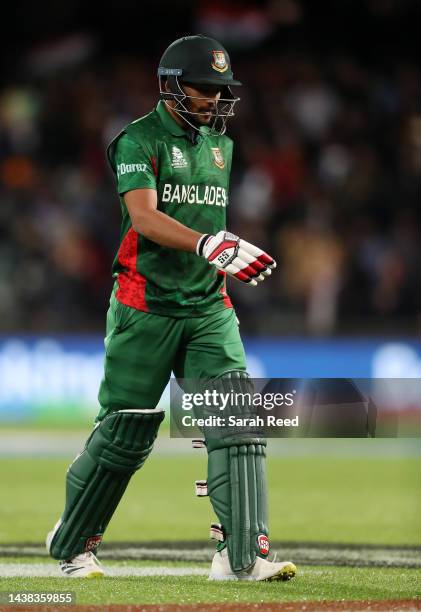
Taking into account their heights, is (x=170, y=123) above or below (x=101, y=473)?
above

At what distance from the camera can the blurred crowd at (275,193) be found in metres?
15.3

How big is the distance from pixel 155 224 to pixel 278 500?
16.4 ft

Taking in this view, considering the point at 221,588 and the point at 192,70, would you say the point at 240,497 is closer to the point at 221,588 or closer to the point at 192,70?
the point at 221,588

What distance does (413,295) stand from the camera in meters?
15.1

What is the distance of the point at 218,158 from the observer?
5840mm

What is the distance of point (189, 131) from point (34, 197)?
429 inches

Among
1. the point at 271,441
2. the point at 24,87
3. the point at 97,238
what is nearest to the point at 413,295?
the point at 271,441

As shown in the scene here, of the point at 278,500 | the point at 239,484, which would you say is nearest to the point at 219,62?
the point at 239,484

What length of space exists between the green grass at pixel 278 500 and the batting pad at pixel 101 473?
1.80m

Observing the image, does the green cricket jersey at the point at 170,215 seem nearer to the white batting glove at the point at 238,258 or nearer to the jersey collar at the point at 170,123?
the jersey collar at the point at 170,123

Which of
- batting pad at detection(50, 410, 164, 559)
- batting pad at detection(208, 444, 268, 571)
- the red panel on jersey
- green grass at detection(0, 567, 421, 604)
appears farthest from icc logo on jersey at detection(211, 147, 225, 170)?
green grass at detection(0, 567, 421, 604)

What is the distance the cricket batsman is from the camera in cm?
548

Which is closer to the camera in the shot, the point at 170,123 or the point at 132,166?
the point at 132,166

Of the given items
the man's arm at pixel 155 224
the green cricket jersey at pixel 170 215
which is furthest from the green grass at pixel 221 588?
the man's arm at pixel 155 224
